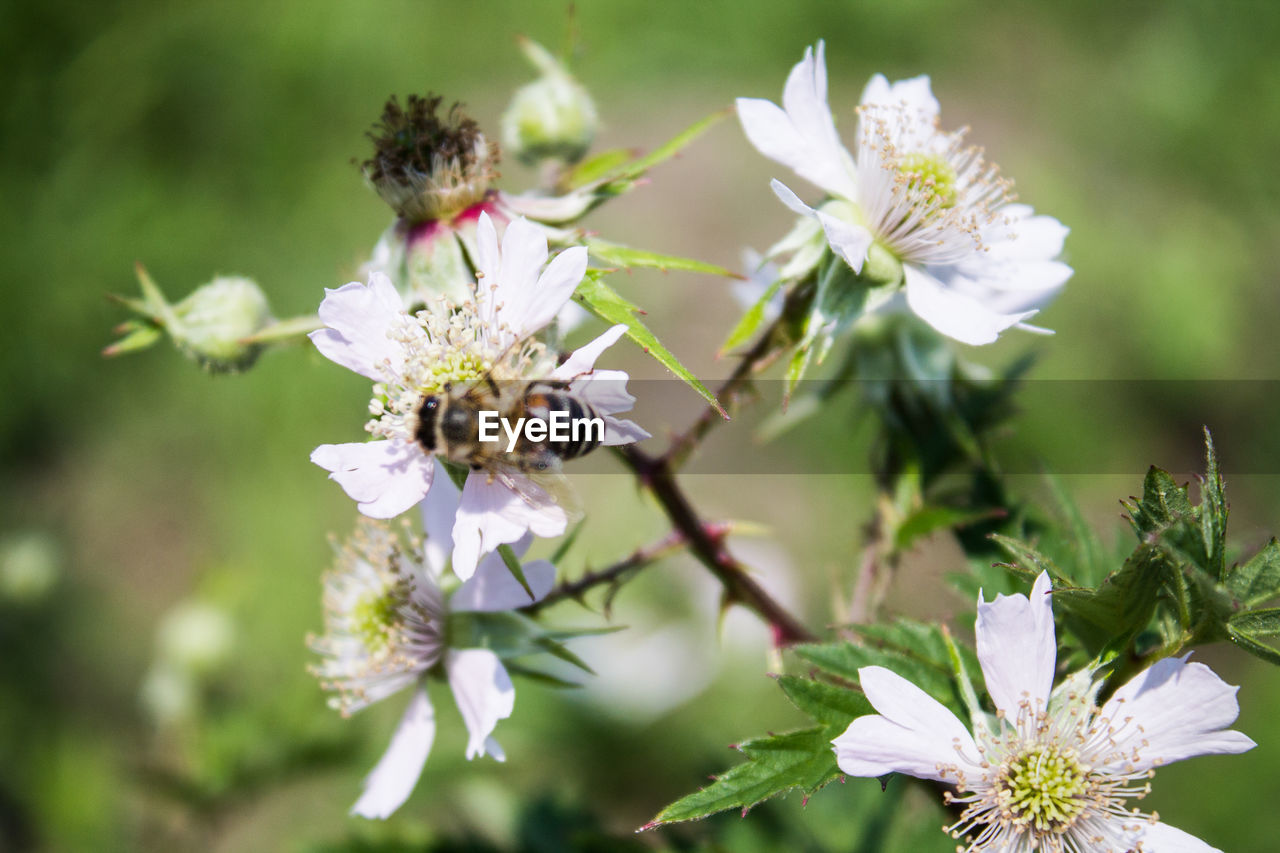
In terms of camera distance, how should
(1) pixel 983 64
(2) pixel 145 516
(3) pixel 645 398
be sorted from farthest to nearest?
(1) pixel 983 64
(2) pixel 145 516
(3) pixel 645 398

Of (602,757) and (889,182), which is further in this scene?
(602,757)

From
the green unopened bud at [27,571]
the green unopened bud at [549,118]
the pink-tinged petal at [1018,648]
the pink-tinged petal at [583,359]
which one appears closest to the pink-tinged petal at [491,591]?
the pink-tinged petal at [583,359]

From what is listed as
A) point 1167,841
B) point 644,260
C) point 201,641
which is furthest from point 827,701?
point 201,641

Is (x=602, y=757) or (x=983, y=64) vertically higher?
(x=983, y=64)

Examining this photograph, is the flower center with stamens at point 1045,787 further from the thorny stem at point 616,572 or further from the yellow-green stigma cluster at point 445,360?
the yellow-green stigma cluster at point 445,360

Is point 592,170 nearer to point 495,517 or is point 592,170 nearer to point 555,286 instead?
point 555,286

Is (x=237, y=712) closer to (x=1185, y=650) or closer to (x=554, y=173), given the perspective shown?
(x=554, y=173)

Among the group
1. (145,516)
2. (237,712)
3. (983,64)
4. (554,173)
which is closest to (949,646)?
(554,173)

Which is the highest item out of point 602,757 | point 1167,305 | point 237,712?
point 1167,305
